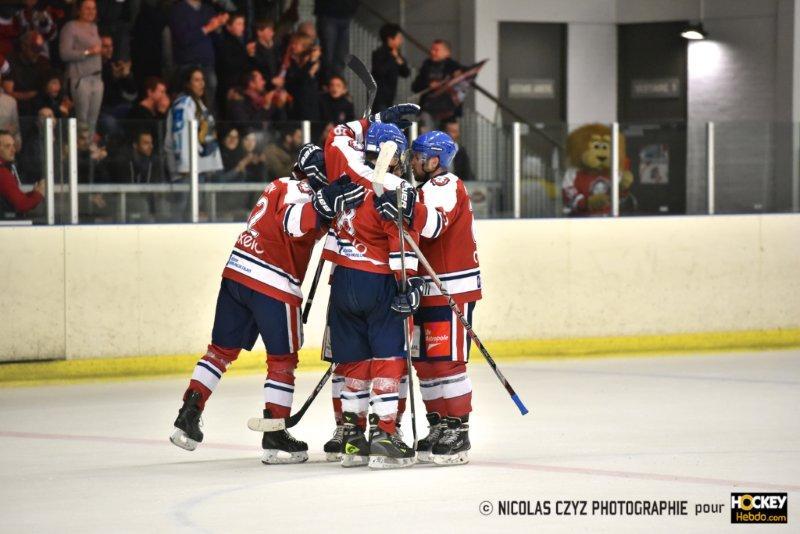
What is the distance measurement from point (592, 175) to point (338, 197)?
516cm

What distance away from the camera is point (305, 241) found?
696cm

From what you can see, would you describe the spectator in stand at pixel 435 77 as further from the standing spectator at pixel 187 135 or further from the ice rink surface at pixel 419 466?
the ice rink surface at pixel 419 466

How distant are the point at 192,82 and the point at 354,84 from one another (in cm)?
311

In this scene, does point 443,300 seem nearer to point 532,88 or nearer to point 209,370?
point 209,370

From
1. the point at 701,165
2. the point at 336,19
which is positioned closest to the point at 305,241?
the point at 701,165

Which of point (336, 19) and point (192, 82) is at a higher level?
point (336, 19)

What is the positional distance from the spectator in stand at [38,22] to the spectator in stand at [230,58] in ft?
4.27

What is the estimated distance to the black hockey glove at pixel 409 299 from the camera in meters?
6.50

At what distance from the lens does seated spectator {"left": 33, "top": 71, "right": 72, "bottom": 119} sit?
11.0 metres

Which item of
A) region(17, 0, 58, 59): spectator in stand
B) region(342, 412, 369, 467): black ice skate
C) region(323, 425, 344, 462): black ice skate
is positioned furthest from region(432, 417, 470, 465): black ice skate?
region(17, 0, 58, 59): spectator in stand

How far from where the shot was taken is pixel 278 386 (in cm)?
681

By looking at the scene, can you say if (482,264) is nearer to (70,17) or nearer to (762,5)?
(70,17)

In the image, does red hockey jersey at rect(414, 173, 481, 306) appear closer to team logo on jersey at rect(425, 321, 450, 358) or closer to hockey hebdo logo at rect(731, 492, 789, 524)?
team logo on jersey at rect(425, 321, 450, 358)

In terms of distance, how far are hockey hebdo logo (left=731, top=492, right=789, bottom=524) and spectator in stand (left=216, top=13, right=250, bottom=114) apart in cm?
698
